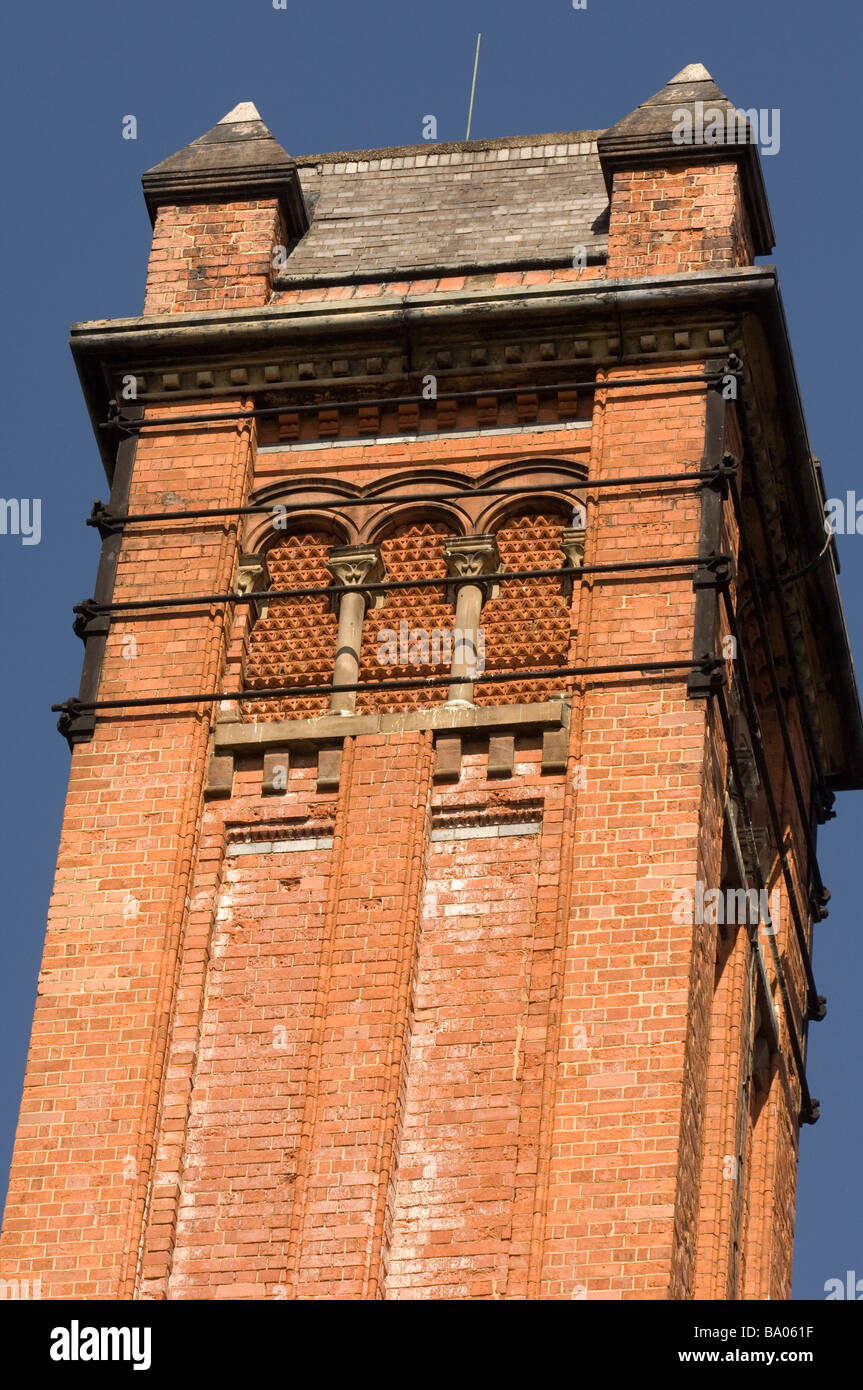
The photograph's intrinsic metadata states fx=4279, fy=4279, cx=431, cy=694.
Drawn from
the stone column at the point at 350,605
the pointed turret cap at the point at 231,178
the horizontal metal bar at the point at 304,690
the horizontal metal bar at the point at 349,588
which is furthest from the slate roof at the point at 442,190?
the horizontal metal bar at the point at 304,690

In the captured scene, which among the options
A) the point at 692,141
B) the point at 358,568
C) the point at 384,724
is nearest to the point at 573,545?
the point at 358,568

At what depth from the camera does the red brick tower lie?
30750mm

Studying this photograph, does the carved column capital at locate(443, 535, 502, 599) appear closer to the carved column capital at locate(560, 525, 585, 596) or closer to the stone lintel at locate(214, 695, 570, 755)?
the carved column capital at locate(560, 525, 585, 596)

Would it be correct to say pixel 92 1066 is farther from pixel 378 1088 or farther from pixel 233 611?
pixel 233 611

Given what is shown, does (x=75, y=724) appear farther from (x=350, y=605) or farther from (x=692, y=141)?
(x=692, y=141)

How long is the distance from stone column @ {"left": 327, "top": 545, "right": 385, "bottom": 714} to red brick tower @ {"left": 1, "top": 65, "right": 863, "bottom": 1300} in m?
0.03

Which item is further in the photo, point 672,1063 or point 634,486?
point 634,486

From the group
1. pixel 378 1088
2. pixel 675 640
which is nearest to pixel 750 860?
pixel 675 640

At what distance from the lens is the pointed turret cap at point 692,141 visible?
36.2 meters

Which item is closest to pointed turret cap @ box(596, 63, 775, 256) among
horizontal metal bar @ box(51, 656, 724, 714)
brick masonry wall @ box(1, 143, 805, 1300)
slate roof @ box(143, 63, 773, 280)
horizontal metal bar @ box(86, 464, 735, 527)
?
slate roof @ box(143, 63, 773, 280)

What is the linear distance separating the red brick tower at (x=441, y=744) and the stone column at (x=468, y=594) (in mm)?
43

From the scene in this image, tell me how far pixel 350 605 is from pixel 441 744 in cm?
191

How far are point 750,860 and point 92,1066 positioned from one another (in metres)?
6.73

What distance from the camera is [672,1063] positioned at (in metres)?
30.7
